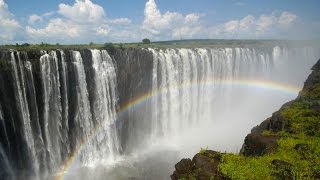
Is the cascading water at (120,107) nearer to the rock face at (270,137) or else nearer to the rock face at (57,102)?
the rock face at (57,102)

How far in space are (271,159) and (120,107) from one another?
21899 mm

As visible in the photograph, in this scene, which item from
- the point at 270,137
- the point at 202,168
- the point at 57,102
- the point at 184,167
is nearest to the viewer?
the point at 202,168

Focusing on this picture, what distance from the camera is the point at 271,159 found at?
12.6 metres

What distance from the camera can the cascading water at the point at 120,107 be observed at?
82.2 ft

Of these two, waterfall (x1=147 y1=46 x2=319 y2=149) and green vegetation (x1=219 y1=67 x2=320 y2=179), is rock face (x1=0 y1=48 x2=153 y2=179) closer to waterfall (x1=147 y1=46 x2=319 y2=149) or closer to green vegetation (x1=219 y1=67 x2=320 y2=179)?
waterfall (x1=147 y1=46 x2=319 y2=149)

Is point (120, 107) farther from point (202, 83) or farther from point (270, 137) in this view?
point (270, 137)

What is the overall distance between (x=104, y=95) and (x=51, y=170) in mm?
7905

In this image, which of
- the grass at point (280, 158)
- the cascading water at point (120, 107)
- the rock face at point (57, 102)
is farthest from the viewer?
the cascading water at point (120, 107)

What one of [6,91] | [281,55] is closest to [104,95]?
[6,91]

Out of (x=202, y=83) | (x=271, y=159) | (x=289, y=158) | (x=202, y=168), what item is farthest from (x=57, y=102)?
(x=202, y=83)

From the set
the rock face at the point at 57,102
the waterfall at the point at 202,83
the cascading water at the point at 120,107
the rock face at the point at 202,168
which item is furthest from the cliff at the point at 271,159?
the waterfall at the point at 202,83

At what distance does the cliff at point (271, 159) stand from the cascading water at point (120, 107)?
1343 cm

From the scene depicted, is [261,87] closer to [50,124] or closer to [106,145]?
[106,145]

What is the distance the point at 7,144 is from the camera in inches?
962
